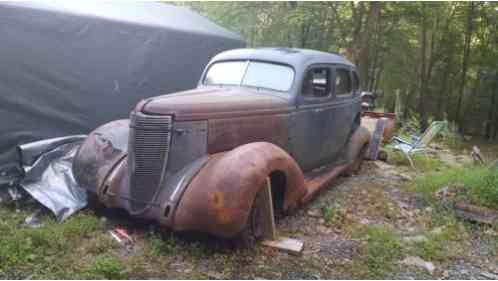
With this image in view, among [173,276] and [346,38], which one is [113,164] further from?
[346,38]

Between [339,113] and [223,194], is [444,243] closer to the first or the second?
[339,113]

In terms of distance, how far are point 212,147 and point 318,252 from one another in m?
1.28

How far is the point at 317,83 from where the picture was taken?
5.08 m

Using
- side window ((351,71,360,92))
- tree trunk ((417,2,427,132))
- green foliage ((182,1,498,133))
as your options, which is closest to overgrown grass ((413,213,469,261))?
side window ((351,71,360,92))

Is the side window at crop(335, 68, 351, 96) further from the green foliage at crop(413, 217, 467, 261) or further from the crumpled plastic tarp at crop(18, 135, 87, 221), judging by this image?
the crumpled plastic tarp at crop(18, 135, 87, 221)

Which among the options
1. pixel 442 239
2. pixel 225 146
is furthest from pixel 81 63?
pixel 442 239

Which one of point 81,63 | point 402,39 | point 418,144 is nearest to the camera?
point 81,63

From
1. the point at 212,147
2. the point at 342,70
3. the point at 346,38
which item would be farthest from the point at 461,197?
the point at 346,38

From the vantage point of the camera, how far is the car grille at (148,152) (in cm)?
345

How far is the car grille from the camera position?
3453mm

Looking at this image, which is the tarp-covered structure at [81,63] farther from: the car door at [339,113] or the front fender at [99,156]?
the car door at [339,113]

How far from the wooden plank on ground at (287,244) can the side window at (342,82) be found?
2.41 metres

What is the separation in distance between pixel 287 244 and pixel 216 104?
A: 1358mm

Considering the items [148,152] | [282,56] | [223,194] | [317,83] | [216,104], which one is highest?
[282,56]
